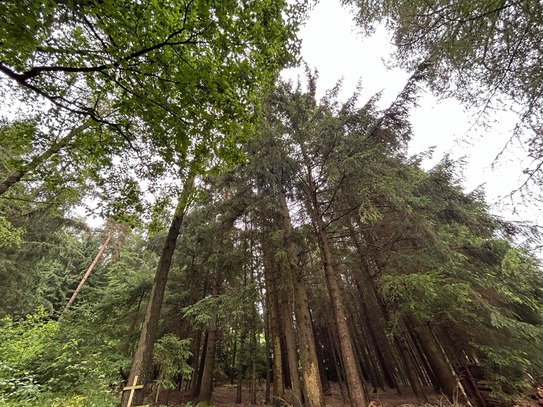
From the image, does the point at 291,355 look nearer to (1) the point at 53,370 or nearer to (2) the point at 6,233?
(1) the point at 53,370

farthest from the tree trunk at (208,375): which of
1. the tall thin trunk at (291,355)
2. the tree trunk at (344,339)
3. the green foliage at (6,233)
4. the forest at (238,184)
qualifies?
the green foliage at (6,233)

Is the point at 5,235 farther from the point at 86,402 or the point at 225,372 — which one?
the point at 225,372

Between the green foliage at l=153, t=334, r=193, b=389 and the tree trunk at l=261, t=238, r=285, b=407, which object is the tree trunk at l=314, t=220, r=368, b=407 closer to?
the tree trunk at l=261, t=238, r=285, b=407

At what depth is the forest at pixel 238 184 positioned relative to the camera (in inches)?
113

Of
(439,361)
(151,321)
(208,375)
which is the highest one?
(151,321)

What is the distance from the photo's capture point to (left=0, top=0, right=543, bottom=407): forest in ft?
9.41

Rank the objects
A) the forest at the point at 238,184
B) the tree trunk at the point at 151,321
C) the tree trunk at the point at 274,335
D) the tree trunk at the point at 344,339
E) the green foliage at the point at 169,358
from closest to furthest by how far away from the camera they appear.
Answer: the forest at the point at 238,184 → the tree trunk at the point at 344,339 → the tree trunk at the point at 151,321 → the green foliage at the point at 169,358 → the tree trunk at the point at 274,335

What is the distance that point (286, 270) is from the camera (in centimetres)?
713

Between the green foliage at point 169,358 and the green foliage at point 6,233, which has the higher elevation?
the green foliage at point 6,233

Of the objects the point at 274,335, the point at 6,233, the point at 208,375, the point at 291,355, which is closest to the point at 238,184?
the point at 274,335

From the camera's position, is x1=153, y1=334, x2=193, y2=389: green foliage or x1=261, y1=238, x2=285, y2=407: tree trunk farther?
x1=261, y1=238, x2=285, y2=407: tree trunk

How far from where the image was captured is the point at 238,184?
27.3 ft

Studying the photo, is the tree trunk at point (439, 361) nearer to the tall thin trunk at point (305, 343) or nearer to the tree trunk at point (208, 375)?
the tall thin trunk at point (305, 343)

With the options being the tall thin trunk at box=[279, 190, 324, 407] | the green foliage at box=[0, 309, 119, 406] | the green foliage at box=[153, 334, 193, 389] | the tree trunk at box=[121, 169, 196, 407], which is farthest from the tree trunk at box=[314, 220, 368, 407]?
the green foliage at box=[0, 309, 119, 406]
